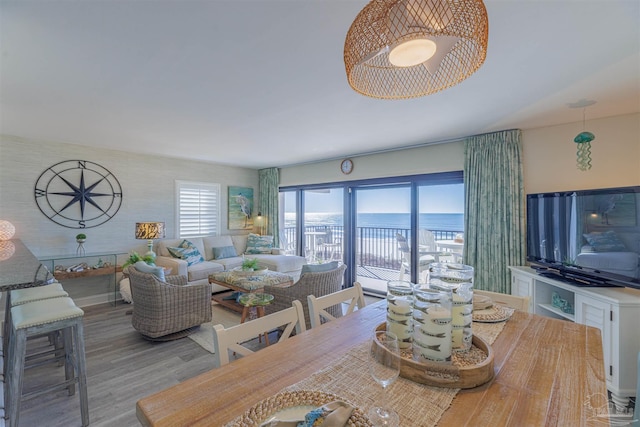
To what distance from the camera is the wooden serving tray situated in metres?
0.89

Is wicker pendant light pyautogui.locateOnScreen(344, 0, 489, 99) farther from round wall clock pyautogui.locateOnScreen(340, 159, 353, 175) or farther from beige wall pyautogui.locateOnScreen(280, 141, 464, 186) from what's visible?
round wall clock pyautogui.locateOnScreen(340, 159, 353, 175)

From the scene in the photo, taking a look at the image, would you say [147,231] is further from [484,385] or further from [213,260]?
[484,385]

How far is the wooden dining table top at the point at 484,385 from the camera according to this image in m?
0.77

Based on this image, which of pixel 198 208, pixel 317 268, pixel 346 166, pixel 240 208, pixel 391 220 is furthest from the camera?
pixel 240 208

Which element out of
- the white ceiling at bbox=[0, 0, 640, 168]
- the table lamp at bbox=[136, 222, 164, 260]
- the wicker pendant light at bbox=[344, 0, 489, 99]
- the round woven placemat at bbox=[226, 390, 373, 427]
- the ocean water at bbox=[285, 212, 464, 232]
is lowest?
the round woven placemat at bbox=[226, 390, 373, 427]

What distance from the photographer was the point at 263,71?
2.03 m

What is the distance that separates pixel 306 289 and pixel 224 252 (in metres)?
3.03

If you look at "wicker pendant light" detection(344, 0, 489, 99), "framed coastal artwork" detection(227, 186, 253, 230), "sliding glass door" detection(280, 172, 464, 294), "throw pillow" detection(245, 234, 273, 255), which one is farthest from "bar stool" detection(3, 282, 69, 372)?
"sliding glass door" detection(280, 172, 464, 294)

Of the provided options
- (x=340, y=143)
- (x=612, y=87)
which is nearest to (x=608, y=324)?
(x=612, y=87)

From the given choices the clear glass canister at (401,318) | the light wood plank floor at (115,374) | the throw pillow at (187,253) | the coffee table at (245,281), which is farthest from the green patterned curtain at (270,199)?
the clear glass canister at (401,318)

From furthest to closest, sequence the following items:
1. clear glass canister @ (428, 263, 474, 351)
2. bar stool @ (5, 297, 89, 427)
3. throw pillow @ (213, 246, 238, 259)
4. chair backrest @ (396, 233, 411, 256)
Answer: throw pillow @ (213, 246, 238, 259), chair backrest @ (396, 233, 411, 256), bar stool @ (5, 297, 89, 427), clear glass canister @ (428, 263, 474, 351)

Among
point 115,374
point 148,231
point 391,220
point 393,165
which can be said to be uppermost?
point 393,165

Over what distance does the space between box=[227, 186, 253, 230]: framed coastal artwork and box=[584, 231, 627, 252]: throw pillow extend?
18.8 ft

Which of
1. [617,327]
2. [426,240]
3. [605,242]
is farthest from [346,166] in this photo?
[617,327]
